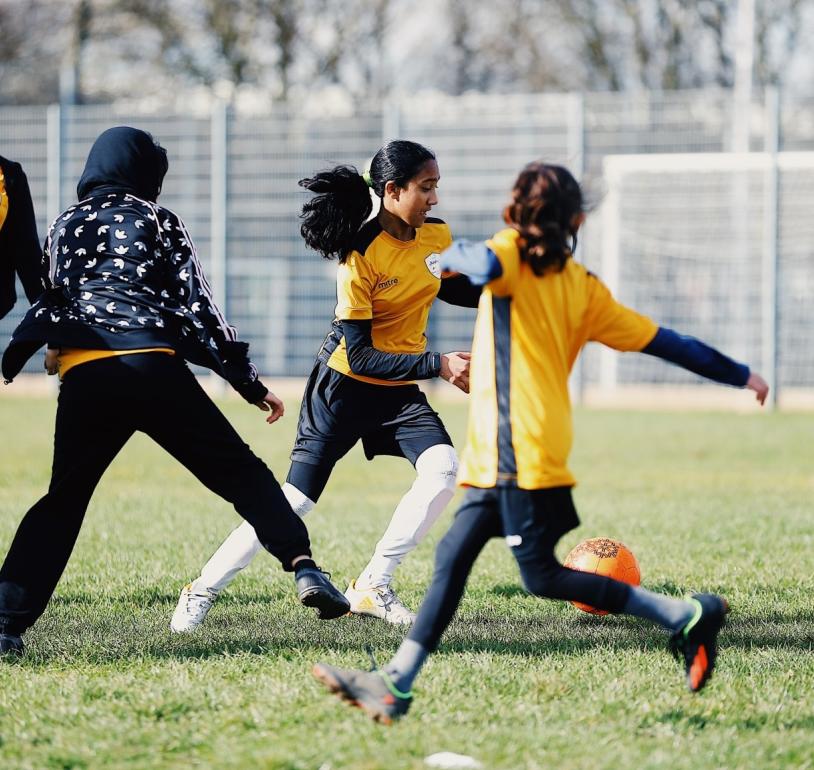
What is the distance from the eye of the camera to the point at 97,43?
109ft

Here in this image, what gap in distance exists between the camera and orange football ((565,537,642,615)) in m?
6.15

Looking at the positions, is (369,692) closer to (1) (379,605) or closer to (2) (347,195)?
(1) (379,605)

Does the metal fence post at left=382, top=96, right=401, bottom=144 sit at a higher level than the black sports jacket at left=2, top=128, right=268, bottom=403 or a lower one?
higher

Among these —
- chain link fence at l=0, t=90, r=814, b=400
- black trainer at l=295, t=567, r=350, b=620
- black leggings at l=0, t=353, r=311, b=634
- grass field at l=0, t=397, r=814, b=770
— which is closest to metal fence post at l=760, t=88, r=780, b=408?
chain link fence at l=0, t=90, r=814, b=400

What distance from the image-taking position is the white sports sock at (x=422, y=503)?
5723mm

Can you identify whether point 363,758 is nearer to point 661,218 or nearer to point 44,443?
point 44,443

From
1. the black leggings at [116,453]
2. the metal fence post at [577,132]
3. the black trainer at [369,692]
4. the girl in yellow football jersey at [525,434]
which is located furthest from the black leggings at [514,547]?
the metal fence post at [577,132]

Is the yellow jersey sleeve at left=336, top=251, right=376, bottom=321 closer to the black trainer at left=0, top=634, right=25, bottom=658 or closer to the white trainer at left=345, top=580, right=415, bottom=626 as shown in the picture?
the white trainer at left=345, top=580, right=415, bottom=626

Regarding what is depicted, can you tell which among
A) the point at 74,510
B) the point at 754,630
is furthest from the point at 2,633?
the point at 754,630

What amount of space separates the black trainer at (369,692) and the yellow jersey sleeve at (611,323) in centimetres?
122

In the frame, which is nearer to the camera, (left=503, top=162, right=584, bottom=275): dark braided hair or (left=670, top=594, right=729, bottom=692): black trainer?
(left=503, top=162, right=584, bottom=275): dark braided hair

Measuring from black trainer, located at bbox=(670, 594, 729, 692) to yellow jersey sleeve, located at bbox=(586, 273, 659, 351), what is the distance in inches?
32.7

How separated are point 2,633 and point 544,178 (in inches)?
102

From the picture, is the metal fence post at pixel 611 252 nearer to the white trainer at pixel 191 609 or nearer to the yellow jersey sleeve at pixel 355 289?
the yellow jersey sleeve at pixel 355 289
